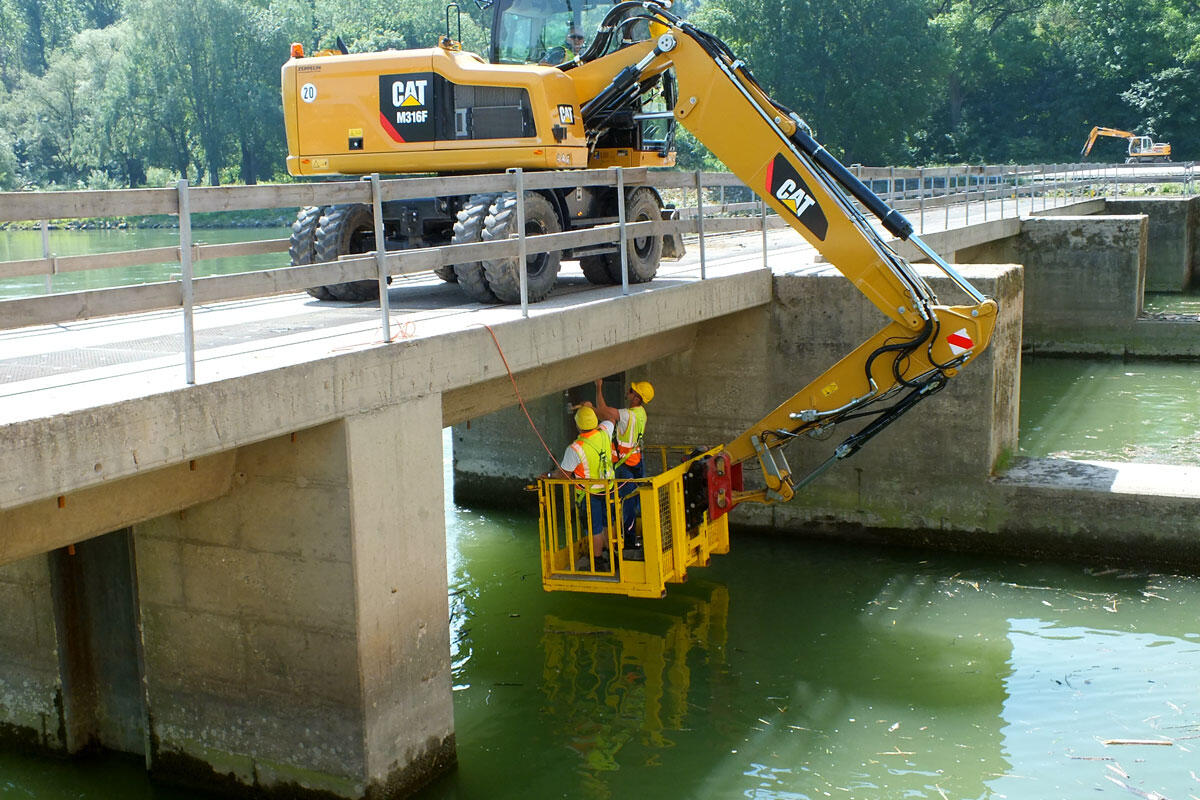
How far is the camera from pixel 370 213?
11.0m

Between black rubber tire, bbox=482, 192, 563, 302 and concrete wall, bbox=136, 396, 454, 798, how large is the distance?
210 cm

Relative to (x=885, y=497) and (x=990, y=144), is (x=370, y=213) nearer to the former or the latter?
(x=885, y=497)

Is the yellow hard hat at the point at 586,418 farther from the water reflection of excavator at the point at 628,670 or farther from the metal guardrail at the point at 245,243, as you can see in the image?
the water reflection of excavator at the point at 628,670

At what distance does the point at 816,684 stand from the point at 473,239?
430 centimetres

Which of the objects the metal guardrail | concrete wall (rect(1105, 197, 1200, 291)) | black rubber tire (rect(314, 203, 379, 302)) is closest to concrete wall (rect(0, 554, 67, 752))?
the metal guardrail

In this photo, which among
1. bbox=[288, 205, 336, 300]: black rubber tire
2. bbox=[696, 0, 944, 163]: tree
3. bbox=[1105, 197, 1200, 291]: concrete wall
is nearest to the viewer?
bbox=[288, 205, 336, 300]: black rubber tire

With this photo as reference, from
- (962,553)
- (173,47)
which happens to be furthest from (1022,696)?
(173,47)

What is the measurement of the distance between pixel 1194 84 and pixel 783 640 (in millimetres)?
64497

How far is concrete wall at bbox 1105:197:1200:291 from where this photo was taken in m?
32.8

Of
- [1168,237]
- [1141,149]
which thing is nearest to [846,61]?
[1141,149]

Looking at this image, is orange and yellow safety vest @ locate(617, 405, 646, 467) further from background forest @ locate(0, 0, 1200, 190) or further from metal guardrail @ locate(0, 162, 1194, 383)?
background forest @ locate(0, 0, 1200, 190)

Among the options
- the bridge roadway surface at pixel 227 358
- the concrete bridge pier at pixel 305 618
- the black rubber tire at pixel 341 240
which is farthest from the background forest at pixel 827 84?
Answer: the concrete bridge pier at pixel 305 618

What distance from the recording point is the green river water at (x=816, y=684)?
8211 millimetres

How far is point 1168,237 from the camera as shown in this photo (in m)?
33.2
